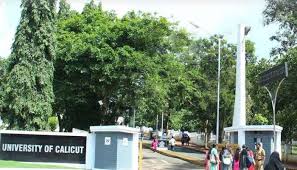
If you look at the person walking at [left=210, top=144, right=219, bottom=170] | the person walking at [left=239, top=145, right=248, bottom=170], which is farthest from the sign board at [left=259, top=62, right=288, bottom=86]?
the person walking at [left=210, top=144, right=219, bottom=170]

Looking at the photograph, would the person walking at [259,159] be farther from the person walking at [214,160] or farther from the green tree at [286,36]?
the green tree at [286,36]

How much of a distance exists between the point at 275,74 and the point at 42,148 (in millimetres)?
12125

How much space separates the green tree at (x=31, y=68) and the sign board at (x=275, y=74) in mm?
13600

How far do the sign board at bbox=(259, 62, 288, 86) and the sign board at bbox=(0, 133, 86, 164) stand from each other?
943 cm

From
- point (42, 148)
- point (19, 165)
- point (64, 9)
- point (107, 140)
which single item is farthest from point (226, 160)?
point (64, 9)

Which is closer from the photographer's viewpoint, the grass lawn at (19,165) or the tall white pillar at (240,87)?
the grass lawn at (19,165)

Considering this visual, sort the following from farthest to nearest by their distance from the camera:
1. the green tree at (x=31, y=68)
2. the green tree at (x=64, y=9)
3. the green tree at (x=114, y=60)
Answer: the green tree at (x=64, y=9) → the green tree at (x=114, y=60) → the green tree at (x=31, y=68)

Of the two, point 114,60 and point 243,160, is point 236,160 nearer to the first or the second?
point 243,160

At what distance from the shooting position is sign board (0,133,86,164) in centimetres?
2811

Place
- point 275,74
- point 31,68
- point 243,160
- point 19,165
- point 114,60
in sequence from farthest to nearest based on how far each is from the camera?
point 114,60 < point 31,68 < point 19,165 < point 275,74 < point 243,160

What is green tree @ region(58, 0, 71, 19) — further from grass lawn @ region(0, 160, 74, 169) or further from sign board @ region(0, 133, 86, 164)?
grass lawn @ region(0, 160, 74, 169)

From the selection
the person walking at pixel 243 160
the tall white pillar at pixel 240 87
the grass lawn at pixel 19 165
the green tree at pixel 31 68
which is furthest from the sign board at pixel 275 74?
the green tree at pixel 31 68

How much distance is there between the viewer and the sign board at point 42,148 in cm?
2811

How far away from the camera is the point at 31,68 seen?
3284 cm
